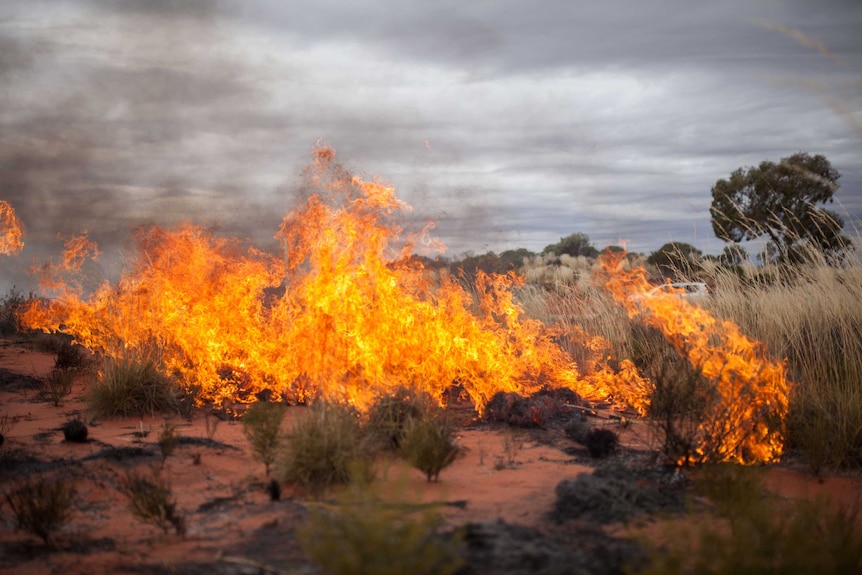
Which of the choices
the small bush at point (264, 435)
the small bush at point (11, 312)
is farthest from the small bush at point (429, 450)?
the small bush at point (11, 312)

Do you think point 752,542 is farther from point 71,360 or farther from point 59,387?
point 71,360

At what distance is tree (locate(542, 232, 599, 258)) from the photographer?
4963 centimetres

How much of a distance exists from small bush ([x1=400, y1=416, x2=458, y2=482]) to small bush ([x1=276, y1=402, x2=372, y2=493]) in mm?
387

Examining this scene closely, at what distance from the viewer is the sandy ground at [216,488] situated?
4.11m

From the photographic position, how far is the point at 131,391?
887cm

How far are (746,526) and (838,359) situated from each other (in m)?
5.45

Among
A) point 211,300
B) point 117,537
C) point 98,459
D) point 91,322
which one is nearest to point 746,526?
point 117,537

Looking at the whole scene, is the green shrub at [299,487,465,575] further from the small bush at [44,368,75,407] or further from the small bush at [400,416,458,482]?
the small bush at [44,368,75,407]

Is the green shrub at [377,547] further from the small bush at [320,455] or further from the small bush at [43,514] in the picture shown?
the small bush at [43,514]

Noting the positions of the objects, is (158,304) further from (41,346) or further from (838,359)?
(838,359)

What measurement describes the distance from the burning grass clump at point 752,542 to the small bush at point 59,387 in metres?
9.56

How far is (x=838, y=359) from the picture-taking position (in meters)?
8.13

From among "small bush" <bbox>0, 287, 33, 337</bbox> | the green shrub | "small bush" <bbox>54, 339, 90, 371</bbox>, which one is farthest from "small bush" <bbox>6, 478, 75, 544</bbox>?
"small bush" <bbox>0, 287, 33, 337</bbox>

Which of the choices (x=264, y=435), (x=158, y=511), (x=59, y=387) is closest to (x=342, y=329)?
(x=264, y=435)
